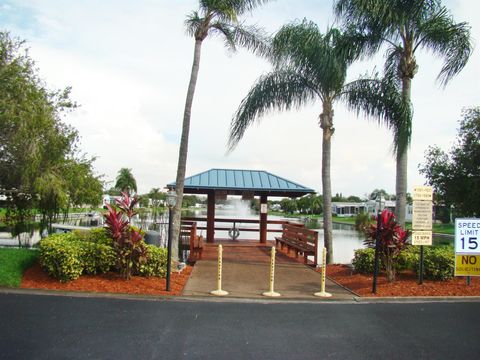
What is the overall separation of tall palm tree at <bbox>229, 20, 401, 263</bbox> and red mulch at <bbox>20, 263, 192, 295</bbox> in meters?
5.74

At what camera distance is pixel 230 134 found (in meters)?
13.9

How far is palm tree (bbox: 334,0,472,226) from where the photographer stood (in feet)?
41.4

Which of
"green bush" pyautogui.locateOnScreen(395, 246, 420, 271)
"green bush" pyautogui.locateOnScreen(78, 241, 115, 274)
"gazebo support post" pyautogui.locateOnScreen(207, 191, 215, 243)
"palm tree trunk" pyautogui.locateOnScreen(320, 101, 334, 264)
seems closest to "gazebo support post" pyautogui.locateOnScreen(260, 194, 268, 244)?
"gazebo support post" pyautogui.locateOnScreen(207, 191, 215, 243)

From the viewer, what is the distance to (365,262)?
11234 millimetres

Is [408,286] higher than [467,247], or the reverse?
[467,247]

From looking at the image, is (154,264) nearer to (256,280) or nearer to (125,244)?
(125,244)

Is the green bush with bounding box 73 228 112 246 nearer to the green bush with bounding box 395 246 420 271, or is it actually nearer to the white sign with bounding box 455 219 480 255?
the green bush with bounding box 395 246 420 271

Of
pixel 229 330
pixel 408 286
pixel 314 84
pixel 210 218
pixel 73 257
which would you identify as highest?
pixel 314 84

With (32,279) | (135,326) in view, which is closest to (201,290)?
(135,326)

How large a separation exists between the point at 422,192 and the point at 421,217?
22.8 inches

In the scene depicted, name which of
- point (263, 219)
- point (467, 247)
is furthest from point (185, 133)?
point (263, 219)

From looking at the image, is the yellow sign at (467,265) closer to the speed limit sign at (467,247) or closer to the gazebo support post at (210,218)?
the speed limit sign at (467,247)

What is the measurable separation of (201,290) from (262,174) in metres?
11.1

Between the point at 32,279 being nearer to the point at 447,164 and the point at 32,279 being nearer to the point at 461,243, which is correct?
the point at 461,243
